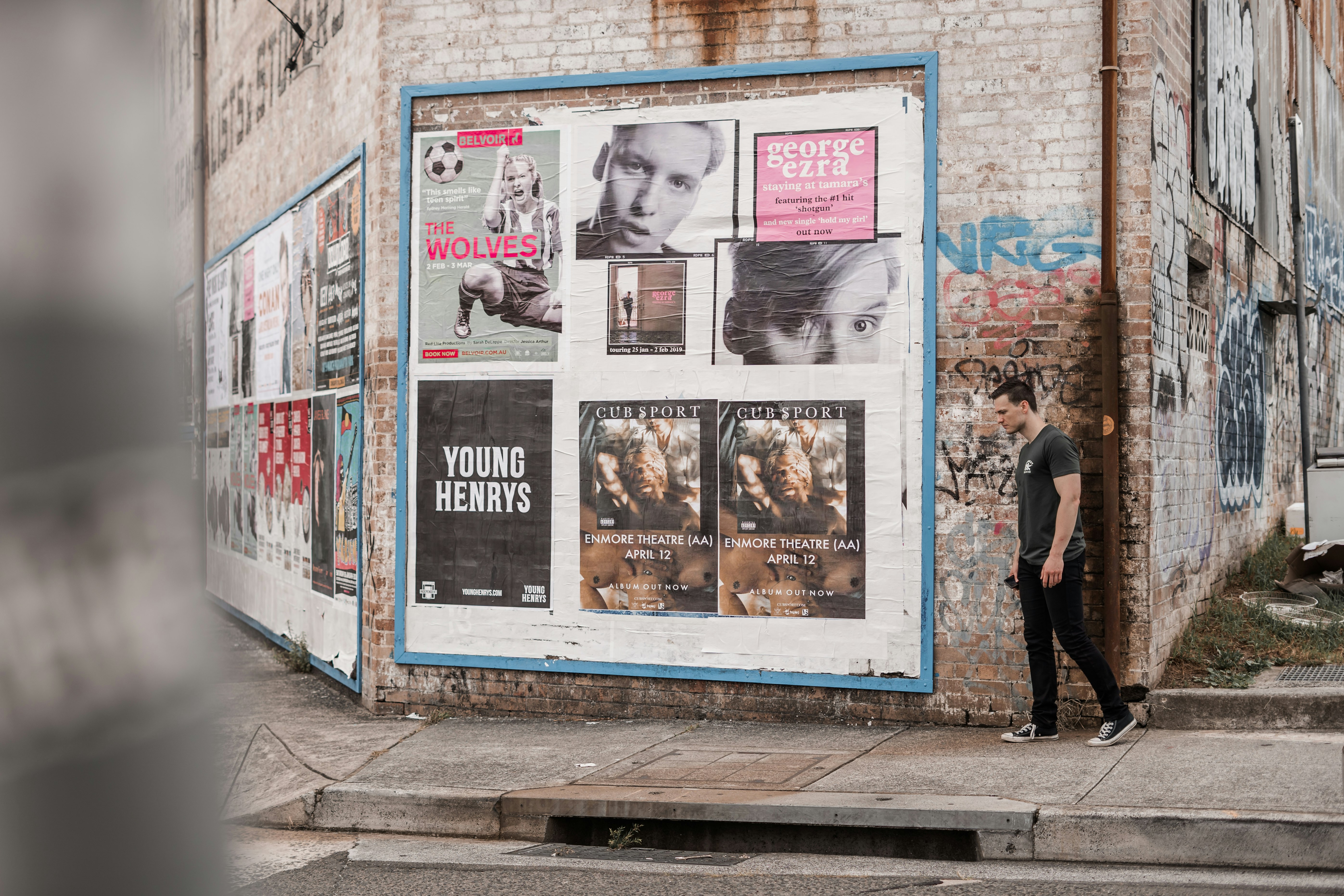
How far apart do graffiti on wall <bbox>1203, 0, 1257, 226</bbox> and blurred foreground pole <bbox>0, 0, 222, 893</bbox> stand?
8698mm

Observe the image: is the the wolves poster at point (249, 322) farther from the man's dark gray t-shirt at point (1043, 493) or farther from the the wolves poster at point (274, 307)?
the man's dark gray t-shirt at point (1043, 493)

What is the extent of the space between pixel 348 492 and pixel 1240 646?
21.0 feet

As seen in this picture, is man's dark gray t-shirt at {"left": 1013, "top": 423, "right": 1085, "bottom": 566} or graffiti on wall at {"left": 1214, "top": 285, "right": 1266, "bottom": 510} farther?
graffiti on wall at {"left": 1214, "top": 285, "right": 1266, "bottom": 510}

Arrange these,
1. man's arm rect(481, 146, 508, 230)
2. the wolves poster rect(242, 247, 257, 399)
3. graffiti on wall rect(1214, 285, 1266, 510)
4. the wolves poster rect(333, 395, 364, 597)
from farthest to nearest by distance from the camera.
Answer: the wolves poster rect(242, 247, 257, 399) → graffiti on wall rect(1214, 285, 1266, 510) → the wolves poster rect(333, 395, 364, 597) → man's arm rect(481, 146, 508, 230)

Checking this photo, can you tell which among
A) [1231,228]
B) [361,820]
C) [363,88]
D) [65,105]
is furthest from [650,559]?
[65,105]

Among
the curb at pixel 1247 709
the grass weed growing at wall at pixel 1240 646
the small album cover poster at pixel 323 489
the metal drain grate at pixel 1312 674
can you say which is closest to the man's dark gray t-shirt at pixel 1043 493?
the curb at pixel 1247 709

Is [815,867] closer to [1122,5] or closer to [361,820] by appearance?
[361,820]

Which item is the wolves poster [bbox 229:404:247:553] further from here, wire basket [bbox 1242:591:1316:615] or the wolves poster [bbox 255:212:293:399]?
wire basket [bbox 1242:591:1316:615]

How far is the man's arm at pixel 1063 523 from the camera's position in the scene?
246 inches

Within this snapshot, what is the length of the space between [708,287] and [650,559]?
180 centimetres

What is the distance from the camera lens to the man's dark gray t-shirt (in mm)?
6332

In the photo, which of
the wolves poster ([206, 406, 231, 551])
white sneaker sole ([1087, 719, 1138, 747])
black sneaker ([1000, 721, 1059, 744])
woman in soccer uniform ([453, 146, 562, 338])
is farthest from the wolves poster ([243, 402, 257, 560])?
white sneaker sole ([1087, 719, 1138, 747])

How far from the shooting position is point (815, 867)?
5000mm

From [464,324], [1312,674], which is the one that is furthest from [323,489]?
[1312,674]
